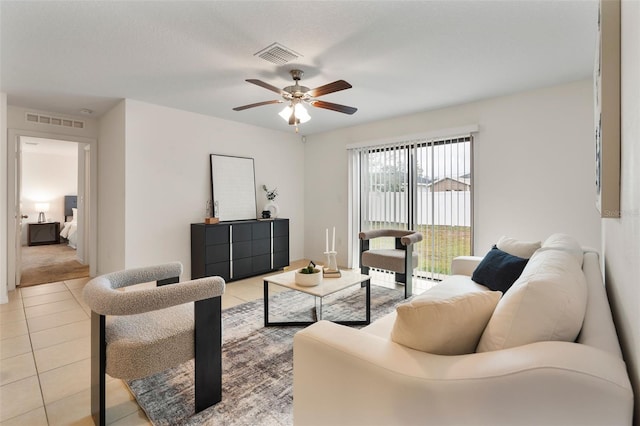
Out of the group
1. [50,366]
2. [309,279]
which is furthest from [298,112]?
[50,366]

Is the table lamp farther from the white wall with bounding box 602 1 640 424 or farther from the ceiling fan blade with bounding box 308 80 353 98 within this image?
the white wall with bounding box 602 1 640 424

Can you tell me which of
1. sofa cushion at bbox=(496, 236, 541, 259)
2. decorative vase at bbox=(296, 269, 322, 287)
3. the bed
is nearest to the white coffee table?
decorative vase at bbox=(296, 269, 322, 287)

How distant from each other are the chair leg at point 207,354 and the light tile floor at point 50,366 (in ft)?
1.10

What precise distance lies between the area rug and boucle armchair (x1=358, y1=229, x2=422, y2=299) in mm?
720

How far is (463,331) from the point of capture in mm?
1107

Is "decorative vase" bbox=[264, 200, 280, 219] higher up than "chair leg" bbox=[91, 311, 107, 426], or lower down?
higher up

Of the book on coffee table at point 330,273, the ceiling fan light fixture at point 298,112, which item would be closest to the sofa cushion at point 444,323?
the book on coffee table at point 330,273

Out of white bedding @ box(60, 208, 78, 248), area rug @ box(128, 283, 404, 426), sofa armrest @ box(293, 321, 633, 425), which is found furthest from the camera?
white bedding @ box(60, 208, 78, 248)

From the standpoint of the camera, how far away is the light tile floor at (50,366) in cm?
175

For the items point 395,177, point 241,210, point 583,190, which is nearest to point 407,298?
point 395,177

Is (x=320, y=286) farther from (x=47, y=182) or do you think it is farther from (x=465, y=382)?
(x=47, y=182)

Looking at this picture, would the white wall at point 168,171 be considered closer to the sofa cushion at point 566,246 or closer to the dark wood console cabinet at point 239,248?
the dark wood console cabinet at point 239,248

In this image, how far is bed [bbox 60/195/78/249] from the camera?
23.5 feet

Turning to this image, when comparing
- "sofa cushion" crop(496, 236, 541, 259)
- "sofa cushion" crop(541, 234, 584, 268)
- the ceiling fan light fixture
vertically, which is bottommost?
"sofa cushion" crop(496, 236, 541, 259)
